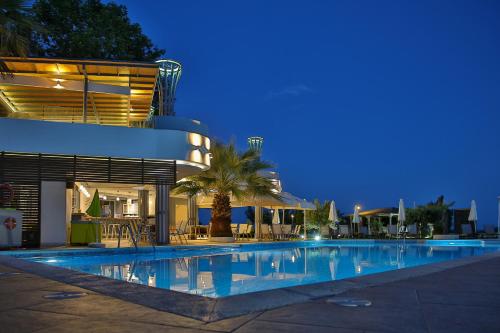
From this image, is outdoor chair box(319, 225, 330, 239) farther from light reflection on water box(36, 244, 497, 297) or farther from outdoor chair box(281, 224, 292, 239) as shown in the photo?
light reflection on water box(36, 244, 497, 297)

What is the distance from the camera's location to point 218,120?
10356 cm

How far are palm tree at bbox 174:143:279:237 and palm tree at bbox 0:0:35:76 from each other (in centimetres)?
1024

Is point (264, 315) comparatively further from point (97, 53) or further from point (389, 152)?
point (389, 152)

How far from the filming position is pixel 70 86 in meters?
15.3

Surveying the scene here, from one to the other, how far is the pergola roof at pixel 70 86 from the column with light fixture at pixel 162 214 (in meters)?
2.97

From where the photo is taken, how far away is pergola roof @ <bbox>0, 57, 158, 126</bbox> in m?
14.2

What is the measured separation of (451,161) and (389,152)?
35.1 ft

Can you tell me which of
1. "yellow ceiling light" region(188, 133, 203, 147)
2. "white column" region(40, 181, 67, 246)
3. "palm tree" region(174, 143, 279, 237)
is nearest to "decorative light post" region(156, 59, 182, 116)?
"palm tree" region(174, 143, 279, 237)

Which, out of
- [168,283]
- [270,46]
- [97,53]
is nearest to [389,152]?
[270,46]

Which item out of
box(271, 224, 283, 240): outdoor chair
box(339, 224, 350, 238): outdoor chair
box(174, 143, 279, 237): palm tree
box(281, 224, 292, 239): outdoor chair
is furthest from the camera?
box(339, 224, 350, 238): outdoor chair

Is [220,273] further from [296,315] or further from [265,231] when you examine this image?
[265,231]

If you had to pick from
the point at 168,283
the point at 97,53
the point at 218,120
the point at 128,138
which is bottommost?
the point at 168,283

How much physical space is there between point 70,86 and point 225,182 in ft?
22.0

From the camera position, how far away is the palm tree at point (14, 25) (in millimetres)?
8734
